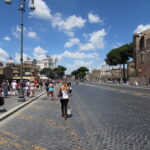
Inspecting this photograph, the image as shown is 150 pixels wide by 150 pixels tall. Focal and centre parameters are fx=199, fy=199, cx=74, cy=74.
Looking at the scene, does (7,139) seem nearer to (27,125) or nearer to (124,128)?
(27,125)

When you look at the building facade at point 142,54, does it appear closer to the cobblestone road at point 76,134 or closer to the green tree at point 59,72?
the cobblestone road at point 76,134

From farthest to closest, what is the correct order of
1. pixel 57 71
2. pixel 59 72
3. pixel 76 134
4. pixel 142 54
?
pixel 57 71, pixel 59 72, pixel 142 54, pixel 76 134

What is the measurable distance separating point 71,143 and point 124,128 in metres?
2.39

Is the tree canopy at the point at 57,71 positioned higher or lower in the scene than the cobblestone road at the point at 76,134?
higher

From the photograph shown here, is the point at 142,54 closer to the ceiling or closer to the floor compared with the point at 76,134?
closer to the ceiling

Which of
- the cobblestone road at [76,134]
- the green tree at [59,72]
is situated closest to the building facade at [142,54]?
the cobblestone road at [76,134]

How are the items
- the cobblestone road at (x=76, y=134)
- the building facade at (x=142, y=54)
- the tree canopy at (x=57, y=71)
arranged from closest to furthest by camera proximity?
the cobblestone road at (x=76, y=134), the building facade at (x=142, y=54), the tree canopy at (x=57, y=71)

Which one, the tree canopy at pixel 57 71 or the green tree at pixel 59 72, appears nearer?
the tree canopy at pixel 57 71

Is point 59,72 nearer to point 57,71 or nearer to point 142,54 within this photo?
point 57,71

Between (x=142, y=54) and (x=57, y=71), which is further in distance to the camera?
(x=57, y=71)

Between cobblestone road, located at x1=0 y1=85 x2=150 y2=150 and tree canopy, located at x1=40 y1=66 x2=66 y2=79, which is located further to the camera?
tree canopy, located at x1=40 y1=66 x2=66 y2=79

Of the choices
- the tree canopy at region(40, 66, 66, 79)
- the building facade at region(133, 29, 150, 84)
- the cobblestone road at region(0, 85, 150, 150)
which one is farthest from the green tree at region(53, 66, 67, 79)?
the cobblestone road at region(0, 85, 150, 150)

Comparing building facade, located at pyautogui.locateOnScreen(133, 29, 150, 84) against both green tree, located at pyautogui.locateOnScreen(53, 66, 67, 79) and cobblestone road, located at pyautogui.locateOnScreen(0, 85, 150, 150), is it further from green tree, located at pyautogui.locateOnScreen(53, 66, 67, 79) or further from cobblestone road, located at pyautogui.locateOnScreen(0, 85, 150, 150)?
green tree, located at pyautogui.locateOnScreen(53, 66, 67, 79)

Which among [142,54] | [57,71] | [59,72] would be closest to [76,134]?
[142,54]
